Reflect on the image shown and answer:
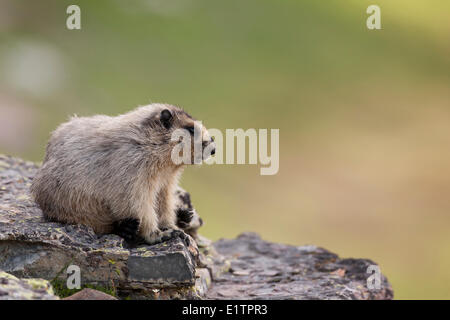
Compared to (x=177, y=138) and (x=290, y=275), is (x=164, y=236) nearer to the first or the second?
(x=177, y=138)

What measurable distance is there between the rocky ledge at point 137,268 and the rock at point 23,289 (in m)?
0.01

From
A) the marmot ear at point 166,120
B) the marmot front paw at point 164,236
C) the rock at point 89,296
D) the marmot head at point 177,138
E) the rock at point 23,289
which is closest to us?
the rock at point 23,289

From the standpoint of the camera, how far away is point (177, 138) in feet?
35.7

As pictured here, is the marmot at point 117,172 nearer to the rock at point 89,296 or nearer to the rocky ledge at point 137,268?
the rocky ledge at point 137,268

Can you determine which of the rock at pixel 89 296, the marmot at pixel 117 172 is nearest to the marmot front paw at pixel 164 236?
the marmot at pixel 117 172

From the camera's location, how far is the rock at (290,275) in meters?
12.4

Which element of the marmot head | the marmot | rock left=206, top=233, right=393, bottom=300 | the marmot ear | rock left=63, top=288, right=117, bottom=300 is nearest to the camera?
rock left=63, top=288, right=117, bottom=300

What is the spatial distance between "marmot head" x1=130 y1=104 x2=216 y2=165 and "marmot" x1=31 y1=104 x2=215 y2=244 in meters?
0.02

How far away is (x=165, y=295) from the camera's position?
10648 mm

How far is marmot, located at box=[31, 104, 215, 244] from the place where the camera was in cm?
1051

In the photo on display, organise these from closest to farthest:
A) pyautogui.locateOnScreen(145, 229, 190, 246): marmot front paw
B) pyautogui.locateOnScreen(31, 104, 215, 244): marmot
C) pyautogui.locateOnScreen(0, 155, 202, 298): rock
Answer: pyautogui.locateOnScreen(0, 155, 202, 298): rock, pyautogui.locateOnScreen(31, 104, 215, 244): marmot, pyautogui.locateOnScreen(145, 229, 190, 246): marmot front paw

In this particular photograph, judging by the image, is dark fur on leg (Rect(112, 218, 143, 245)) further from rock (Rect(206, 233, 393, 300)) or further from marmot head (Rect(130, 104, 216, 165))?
rock (Rect(206, 233, 393, 300))

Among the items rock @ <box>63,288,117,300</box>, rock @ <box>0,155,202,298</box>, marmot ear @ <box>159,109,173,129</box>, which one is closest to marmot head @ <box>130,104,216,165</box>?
marmot ear @ <box>159,109,173,129</box>

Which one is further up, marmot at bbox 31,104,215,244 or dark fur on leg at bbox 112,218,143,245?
marmot at bbox 31,104,215,244
